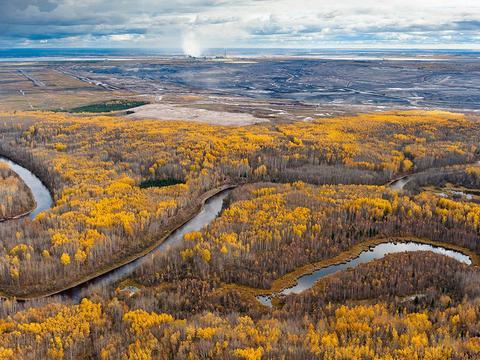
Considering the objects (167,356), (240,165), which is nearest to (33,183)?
(240,165)

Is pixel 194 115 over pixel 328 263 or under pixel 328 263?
over

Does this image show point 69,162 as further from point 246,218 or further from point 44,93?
point 44,93

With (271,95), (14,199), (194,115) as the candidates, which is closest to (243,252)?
(14,199)

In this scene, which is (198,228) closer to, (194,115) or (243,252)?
Answer: (243,252)

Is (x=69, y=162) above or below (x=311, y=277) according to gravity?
above

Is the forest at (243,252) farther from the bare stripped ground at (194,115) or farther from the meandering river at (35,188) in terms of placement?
the bare stripped ground at (194,115)

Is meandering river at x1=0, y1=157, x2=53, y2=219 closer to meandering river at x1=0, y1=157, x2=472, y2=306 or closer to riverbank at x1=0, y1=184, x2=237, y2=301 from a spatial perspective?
meandering river at x1=0, y1=157, x2=472, y2=306
